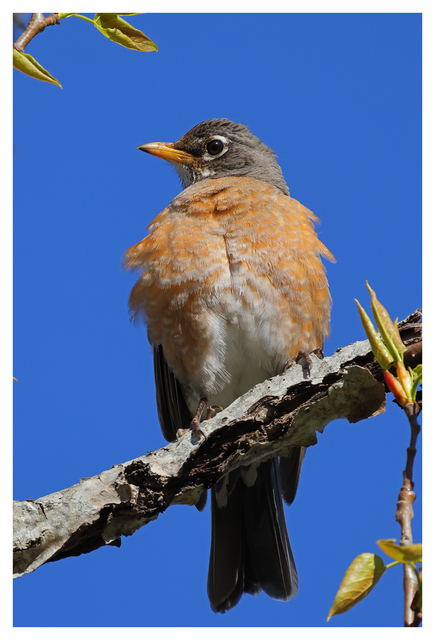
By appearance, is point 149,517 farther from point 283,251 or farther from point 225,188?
point 225,188

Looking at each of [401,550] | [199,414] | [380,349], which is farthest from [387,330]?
[199,414]

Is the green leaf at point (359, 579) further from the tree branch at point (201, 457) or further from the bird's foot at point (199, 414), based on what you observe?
the bird's foot at point (199, 414)

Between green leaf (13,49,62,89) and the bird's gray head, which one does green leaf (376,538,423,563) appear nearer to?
green leaf (13,49,62,89)

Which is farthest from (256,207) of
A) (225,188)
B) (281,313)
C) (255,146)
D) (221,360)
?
(255,146)

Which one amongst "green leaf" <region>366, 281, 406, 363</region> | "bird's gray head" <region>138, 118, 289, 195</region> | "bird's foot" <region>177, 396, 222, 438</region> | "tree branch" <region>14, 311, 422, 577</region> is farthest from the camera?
"bird's gray head" <region>138, 118, 289, 195</region>

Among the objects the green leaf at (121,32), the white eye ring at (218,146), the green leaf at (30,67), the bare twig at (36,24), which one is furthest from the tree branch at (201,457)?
the white eye ring at (218,146)

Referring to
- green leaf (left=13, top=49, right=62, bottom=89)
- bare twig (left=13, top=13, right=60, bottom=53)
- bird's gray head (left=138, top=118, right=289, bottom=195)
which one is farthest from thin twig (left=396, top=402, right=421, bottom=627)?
bird's gray head (left=138, top=118, right=289, bottom=195)
